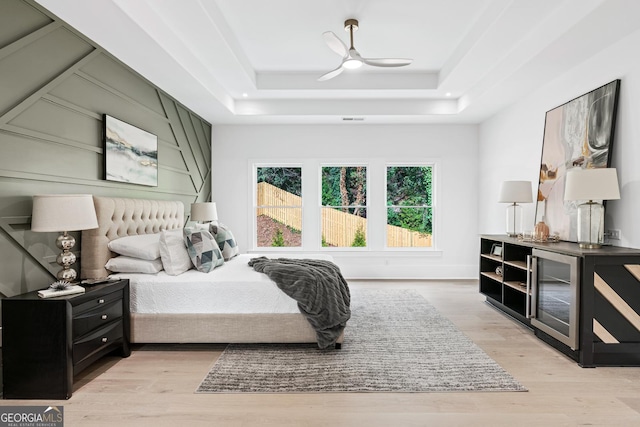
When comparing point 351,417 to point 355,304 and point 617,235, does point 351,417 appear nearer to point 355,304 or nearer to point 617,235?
point 355,304

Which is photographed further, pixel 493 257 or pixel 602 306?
pixel 493 257

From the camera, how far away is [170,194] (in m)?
4.37

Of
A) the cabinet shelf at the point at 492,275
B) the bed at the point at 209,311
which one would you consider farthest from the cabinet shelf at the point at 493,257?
the bed at the point at 209,311

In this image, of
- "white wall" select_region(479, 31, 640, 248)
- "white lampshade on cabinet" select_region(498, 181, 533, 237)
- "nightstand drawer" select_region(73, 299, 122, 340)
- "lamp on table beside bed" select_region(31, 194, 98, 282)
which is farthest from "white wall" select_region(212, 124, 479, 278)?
"lamp on table beside bed" select_region(31, 194, 98, 282)

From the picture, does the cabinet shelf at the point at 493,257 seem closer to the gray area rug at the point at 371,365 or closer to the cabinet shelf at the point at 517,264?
the cabinet shelf at the point at 517,264

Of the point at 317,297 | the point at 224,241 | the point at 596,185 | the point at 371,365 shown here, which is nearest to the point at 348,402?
the point at 371,365

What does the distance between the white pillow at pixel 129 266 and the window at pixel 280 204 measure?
307 centimetres

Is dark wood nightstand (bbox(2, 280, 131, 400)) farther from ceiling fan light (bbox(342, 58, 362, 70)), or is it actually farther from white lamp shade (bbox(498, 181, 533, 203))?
white lamp shade (bbox(498, 181, 533, 203))

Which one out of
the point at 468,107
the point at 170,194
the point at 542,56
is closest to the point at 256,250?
the point at 170,194

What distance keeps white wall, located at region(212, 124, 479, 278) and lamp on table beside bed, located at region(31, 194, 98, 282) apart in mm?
3471

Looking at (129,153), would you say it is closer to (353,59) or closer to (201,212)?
(201,212)

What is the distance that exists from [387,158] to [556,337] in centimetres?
365

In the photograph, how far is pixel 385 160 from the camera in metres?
5.86

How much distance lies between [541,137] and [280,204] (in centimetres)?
390
